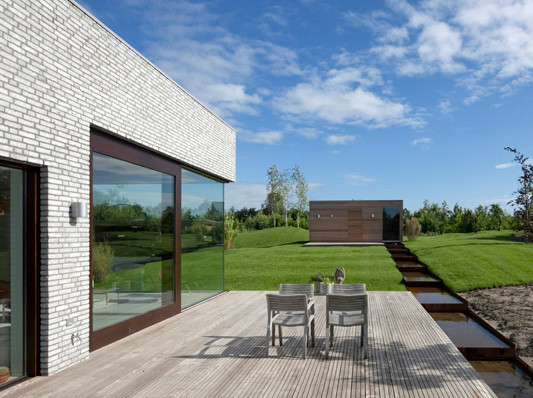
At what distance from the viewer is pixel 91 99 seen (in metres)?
6.16

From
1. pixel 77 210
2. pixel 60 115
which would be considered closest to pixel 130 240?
pixel 77 210

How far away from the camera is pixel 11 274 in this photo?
5.03 metres

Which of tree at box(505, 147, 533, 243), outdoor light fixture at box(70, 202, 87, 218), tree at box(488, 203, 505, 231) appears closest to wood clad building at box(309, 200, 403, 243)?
tree at box(488, 203, 505, 231)

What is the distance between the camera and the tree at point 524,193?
5.70 m

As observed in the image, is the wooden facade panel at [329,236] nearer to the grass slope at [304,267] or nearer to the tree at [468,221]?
the grass slope at [304,267]

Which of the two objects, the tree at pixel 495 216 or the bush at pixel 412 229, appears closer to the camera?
the bush at pixel 412 229

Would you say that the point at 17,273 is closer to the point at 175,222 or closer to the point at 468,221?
the point at 175,222

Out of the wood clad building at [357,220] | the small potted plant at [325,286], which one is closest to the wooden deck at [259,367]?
the small potted plant at [325,286]

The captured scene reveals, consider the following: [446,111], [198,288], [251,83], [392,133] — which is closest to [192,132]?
[198,288]

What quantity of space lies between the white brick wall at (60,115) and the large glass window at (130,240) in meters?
0.54

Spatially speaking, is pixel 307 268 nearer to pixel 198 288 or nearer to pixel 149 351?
pixel 198 288

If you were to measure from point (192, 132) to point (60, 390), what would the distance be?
627 centimetres

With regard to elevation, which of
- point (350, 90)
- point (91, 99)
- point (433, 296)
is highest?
point (350, 90)

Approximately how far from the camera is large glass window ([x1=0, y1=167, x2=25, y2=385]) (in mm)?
4934
